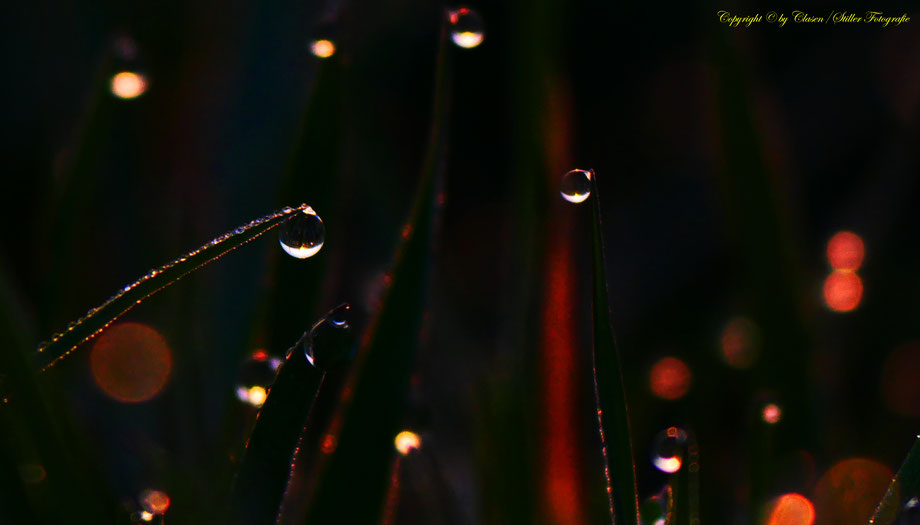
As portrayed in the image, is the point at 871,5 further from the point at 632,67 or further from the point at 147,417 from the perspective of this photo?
the point at 147,417

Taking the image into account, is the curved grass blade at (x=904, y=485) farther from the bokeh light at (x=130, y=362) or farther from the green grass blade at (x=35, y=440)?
the bokeh light at (x=130, y=362)

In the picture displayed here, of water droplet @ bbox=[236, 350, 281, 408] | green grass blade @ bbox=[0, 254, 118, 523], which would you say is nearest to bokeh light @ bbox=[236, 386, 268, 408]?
water droplet @ bbox=[236, 350, 281, 408]

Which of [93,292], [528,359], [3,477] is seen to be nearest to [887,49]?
[528,359]

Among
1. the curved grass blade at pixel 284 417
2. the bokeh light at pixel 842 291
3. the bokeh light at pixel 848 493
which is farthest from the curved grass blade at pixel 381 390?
the bokeh light at pixel 842 291

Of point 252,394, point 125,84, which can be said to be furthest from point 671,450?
point 125,84

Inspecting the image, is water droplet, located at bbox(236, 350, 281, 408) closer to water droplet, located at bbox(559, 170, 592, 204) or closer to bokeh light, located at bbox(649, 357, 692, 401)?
water droplet, located at bbox(559, 170, 592, 204)
